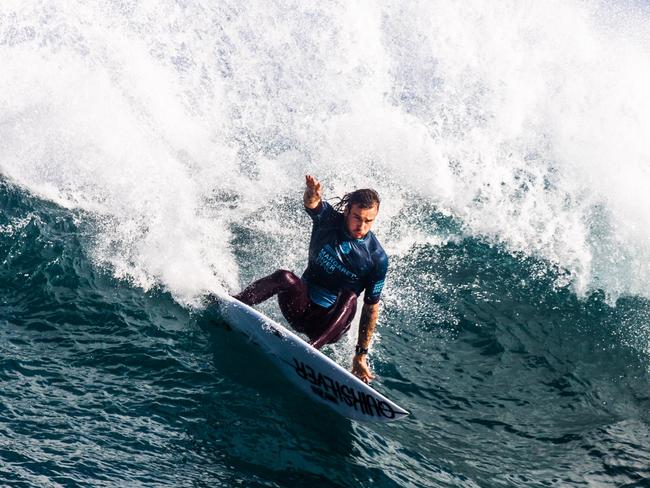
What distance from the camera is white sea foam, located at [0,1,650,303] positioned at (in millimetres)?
10734

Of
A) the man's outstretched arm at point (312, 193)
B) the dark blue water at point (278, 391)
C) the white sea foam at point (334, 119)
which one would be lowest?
the dark blue water at point (278, 391)

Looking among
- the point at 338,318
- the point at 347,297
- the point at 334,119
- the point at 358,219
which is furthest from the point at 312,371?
the point at 334,119

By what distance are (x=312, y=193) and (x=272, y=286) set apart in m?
1.11

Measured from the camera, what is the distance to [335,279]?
23.3 feet

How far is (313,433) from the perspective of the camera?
619 cm

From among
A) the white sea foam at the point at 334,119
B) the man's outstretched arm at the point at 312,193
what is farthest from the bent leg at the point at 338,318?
the white sea foam at the point at 334,119

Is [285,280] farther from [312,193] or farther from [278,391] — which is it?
[278,391]

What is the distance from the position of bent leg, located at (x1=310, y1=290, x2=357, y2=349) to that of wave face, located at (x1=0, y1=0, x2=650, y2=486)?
2.18 ft

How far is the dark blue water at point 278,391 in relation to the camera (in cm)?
539

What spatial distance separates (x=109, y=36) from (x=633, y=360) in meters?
9.98

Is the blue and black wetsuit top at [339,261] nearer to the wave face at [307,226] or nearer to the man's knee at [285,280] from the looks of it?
the man's knee at [285,280]

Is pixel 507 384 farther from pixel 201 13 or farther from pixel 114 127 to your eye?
pixel 201 13

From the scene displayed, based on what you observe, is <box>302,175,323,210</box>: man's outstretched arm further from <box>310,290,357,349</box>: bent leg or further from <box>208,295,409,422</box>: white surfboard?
<box>208,295,409,422</box>: white surfboard

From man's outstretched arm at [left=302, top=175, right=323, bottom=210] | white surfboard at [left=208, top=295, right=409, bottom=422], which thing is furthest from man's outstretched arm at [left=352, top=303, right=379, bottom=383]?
man's outstretched arm at [left=302, top=175, right=323, bottom=210]
